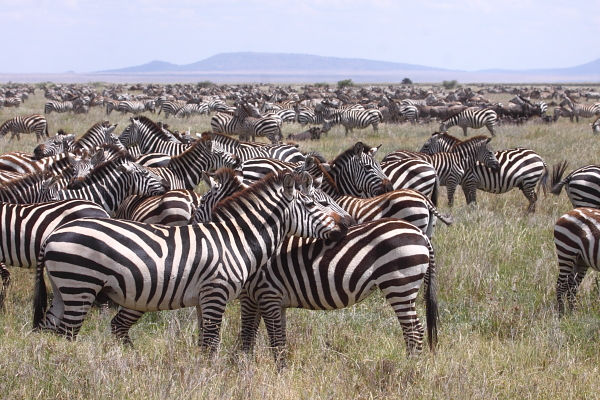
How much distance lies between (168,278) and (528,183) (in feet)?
28.2

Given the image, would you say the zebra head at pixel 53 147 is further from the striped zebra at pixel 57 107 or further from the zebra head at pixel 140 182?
the striped zebra at pixel 57 107

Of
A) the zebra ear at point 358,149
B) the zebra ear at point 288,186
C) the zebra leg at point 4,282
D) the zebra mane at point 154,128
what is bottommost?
the zebra leg at point 4,282

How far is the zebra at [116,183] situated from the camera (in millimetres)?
7566

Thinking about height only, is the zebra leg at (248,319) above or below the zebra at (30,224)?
below

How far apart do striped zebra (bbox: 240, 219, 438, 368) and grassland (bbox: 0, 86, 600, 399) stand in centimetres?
24

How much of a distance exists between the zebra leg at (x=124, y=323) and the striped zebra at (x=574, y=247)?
4.00 m

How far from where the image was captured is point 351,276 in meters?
4.68

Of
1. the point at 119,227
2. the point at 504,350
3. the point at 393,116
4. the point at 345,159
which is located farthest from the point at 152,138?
the point at 393,116

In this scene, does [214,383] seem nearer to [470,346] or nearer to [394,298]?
[394,298]

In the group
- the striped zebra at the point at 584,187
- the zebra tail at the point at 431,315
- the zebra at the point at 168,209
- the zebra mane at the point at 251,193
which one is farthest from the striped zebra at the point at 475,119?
the zebra mane at the point at 251,193

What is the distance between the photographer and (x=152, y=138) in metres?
13.0

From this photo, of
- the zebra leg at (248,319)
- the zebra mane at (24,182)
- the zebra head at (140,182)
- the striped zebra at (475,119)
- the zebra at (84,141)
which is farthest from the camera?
the striped zebra at (475,119)

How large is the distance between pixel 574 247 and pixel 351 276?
258 cm

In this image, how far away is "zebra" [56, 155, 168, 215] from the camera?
24.8 feet
